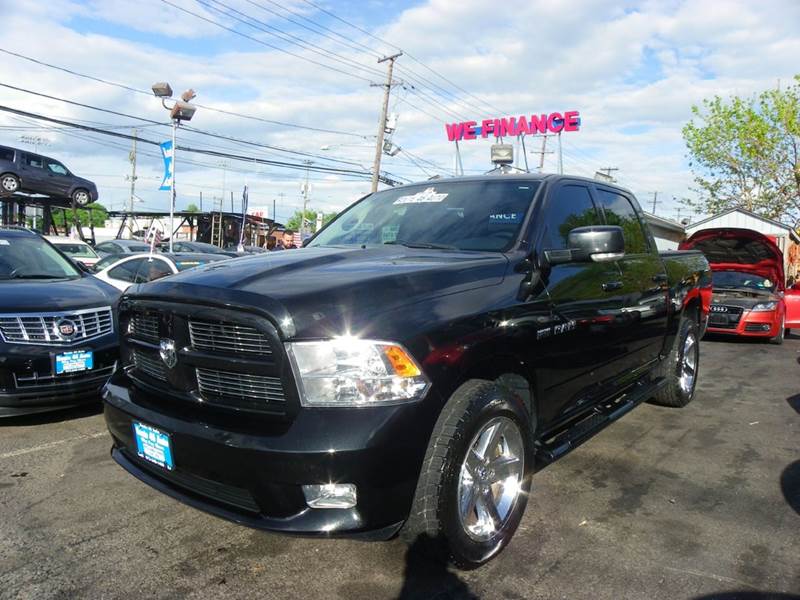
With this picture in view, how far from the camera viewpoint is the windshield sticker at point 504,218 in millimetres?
3301

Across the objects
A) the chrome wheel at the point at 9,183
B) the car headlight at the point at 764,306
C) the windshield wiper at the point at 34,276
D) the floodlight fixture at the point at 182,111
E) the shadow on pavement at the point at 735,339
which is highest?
the floodlight fixture at the point at 182,111

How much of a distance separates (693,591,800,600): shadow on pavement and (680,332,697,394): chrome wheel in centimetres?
309

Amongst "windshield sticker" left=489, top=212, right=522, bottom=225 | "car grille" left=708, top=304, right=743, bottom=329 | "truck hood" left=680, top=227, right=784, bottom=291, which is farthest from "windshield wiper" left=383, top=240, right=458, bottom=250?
"truck hood" left=680, top=227, right=784, bottom=291

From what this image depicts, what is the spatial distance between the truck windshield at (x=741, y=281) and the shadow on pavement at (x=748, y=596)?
29.3ft

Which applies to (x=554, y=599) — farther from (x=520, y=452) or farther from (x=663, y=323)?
(x=663, y=323)

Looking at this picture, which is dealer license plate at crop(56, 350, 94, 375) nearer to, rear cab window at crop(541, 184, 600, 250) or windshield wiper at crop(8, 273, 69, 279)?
windshield wiper at crop(8, 273, 69, 279)

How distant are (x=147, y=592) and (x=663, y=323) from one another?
3898 millimetres

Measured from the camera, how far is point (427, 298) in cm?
245

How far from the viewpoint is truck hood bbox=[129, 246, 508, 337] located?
2.23 meters

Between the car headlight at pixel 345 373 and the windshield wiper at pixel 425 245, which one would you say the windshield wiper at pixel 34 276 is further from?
the car headlight at pixel 345 373

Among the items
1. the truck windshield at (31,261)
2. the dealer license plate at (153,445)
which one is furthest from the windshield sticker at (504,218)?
the truck windshield at (31,261)

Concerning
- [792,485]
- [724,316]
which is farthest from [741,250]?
[792,485]

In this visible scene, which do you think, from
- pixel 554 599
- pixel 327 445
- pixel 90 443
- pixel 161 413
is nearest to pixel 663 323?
pixel 554 599

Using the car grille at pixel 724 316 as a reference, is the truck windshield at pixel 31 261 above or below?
above
